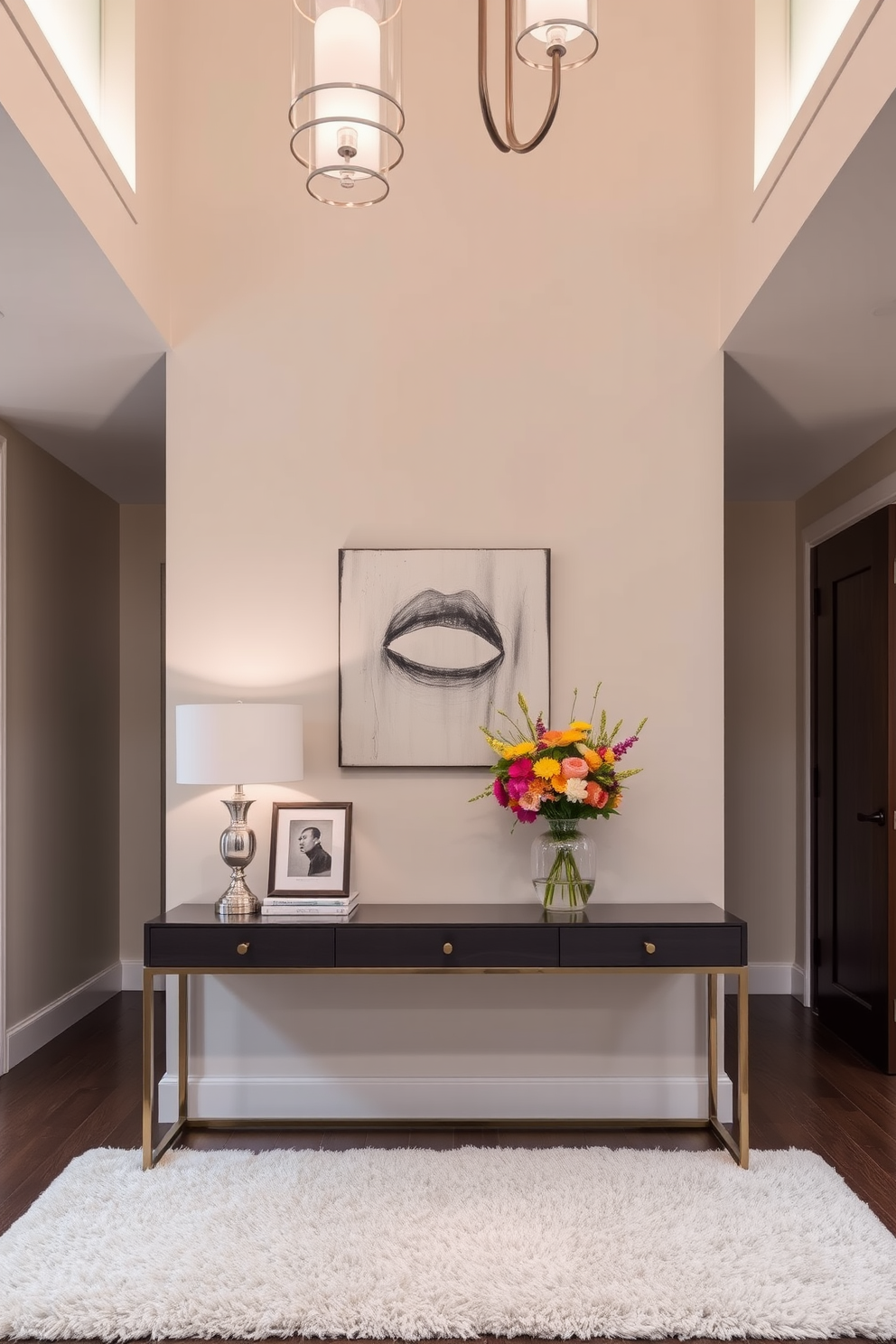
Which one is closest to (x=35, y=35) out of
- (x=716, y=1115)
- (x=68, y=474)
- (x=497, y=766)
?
(x=497, y=766)

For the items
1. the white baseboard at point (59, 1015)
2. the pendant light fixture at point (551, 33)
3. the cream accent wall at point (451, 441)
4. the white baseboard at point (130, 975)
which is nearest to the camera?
the pendant light fixture at point (551, 33)

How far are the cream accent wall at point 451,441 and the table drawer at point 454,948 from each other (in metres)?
0.40

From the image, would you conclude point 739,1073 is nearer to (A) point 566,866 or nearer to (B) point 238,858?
(A) point 566,866

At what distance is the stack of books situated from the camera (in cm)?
315

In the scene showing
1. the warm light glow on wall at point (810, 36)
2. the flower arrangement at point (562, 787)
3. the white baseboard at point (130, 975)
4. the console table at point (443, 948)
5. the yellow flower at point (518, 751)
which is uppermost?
the warm light glow on wall at point (810, 36)

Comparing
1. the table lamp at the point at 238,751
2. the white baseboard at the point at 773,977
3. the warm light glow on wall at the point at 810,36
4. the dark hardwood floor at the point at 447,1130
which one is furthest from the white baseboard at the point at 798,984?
the warm light glow on wall at the point at 810,36

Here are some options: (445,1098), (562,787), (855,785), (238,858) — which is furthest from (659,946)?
(855,785)

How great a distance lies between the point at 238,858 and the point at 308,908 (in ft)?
0.87

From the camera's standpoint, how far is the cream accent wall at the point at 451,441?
3432 mm

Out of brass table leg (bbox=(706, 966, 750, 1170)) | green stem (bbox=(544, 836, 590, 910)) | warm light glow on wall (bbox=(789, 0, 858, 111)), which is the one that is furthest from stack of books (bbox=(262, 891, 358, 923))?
warm light glow on wall (bbox=(789, 0, 858, 111))

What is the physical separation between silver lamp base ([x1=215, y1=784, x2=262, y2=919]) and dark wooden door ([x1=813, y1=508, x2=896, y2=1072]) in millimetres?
A: 2523

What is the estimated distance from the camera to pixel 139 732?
538 cm

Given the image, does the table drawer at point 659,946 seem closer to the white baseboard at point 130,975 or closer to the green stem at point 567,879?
the green stem at point 567,879

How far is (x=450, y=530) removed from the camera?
3.49 m
